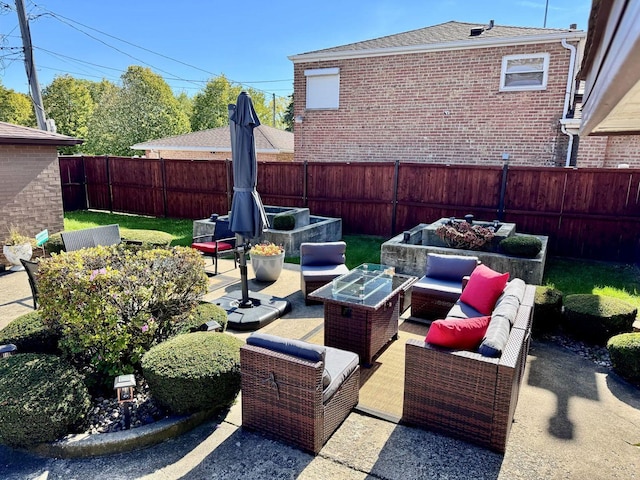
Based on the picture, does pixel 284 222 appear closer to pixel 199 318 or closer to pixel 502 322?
pixel 199 318

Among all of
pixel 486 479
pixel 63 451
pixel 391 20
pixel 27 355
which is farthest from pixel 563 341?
pixel 391 20

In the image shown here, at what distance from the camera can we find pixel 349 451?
3.30 metres

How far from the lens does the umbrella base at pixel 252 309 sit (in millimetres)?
5582

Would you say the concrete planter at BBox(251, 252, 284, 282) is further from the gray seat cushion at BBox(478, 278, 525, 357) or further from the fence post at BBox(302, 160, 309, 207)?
the fence post at BBox(302, 160, 309, 207)

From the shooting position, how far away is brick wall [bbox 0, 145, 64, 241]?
28.6ft

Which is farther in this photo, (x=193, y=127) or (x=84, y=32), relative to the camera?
(x=193, y=127)

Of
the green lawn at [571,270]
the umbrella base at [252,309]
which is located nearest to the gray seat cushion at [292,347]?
the umbrella base at [252,309]

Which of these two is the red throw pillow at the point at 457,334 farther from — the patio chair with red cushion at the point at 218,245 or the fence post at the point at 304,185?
the fence post at the point at 304,185

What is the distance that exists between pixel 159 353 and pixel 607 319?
5.11 m

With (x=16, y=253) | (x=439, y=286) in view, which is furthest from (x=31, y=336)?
(x=16, y=253)

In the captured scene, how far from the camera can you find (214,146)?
21422 mm

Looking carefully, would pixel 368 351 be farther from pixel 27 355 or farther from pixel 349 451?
pixel 27 355

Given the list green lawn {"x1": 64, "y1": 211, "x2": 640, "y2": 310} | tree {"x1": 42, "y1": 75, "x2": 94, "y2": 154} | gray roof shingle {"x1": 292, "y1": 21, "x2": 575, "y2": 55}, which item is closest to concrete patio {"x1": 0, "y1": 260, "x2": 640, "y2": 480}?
green lawn {"x1": 64, "y1": 211, "x2": 640, "y2": 310}

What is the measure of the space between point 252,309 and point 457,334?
337 cm
